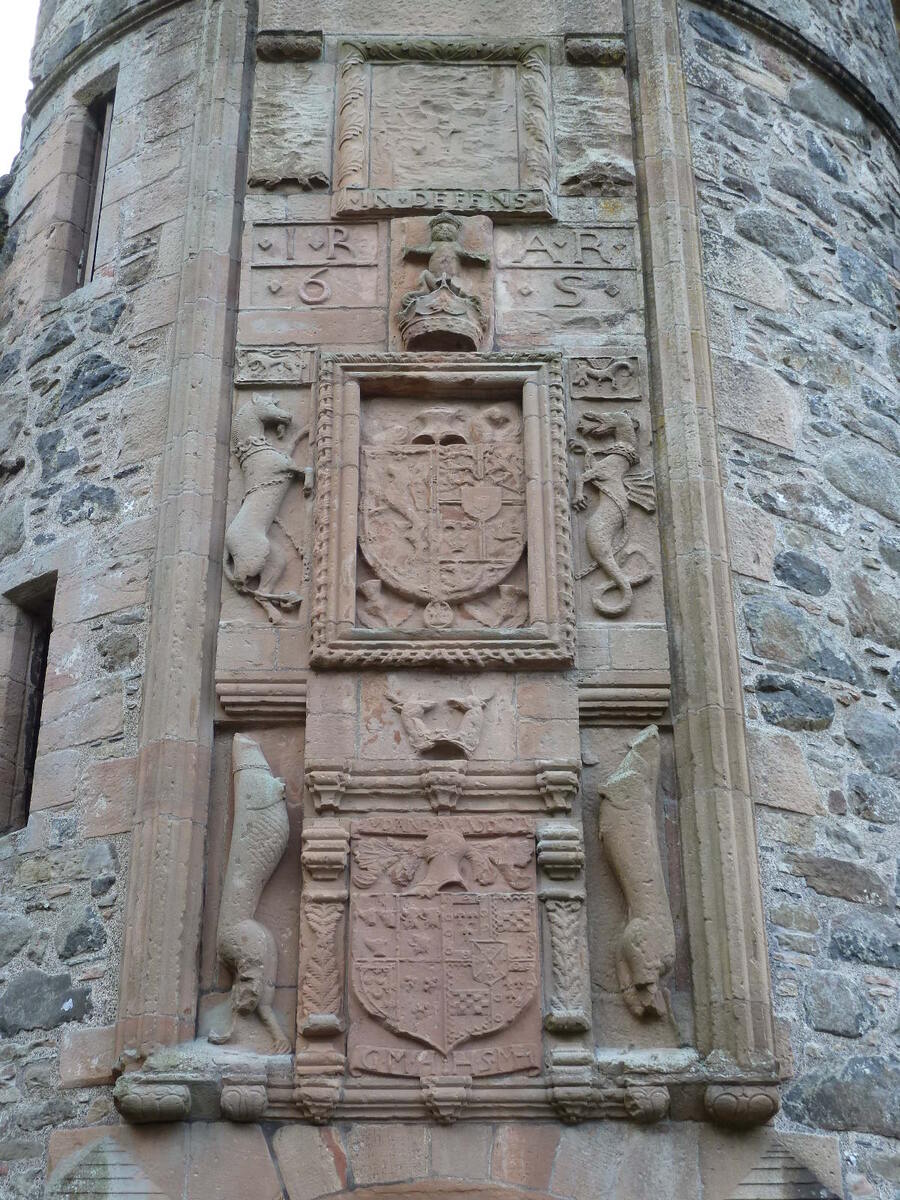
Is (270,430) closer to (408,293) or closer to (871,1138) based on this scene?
(408,293)

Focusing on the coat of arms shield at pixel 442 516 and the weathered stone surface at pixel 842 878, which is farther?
the coat of arms shield at pixel 442 516

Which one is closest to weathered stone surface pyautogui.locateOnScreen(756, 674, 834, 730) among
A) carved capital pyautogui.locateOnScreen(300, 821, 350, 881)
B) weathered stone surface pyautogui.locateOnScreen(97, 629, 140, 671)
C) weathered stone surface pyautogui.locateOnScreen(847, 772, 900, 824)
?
weathered stone surface pyautogui.locateOnScreen(847, 772, 900, 824)

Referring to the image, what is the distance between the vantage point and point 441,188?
27.6 ft

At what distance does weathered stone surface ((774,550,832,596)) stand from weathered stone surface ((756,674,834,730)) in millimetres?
491

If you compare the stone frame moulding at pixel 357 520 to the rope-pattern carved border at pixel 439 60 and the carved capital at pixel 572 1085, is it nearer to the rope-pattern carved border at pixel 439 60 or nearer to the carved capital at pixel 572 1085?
the rope-pattern carved border at pixel 439 60

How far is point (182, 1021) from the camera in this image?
647 cm

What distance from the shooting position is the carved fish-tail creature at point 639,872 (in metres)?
6.50

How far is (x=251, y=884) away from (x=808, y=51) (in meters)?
5.70

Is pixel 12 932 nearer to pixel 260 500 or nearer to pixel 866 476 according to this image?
pixel 260 500

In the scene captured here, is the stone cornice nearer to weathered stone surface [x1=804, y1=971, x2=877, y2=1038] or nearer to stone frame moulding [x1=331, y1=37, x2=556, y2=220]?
stone frame moulding [x1=331, y1=37, x2=556, y2=220]

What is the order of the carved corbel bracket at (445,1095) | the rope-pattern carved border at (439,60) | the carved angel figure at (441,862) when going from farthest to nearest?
the rope-pattern carved border at (439,60) < the carved angel figure at (441,862) < the carved corbel bracket at (445,1095)

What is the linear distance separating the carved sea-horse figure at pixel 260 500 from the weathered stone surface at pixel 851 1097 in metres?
2.78

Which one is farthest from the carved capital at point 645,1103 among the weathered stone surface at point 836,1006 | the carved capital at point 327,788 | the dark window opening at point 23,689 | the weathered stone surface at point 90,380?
the weathered stone surface at point 90,380

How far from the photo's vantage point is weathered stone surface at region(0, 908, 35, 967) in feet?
23.2
